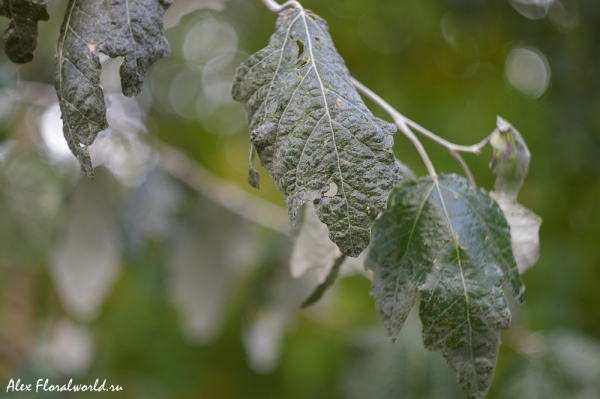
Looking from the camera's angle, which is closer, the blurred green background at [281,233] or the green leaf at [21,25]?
the green leaf at [21,25]

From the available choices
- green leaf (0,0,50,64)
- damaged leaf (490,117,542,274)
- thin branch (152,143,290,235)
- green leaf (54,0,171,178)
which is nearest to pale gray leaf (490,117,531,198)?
damaged leaf (490,117,542,274)

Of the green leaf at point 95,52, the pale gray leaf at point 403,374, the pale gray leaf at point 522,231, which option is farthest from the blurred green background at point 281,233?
the pale gray leaf at point 522,231

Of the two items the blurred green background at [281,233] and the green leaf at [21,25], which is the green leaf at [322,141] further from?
the blurred green background at [281,233]

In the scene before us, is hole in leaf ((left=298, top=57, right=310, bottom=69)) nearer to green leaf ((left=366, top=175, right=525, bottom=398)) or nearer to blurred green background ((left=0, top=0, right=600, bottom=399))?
green leaf ((left=366, top=175, right=525, bottom=398))

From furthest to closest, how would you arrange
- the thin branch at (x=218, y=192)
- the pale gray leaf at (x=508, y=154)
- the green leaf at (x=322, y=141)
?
the thin branch at (x=218, y=192) → the pale gray leaf at (x=508, y=154) → the green leaf at (x=322, y=141)

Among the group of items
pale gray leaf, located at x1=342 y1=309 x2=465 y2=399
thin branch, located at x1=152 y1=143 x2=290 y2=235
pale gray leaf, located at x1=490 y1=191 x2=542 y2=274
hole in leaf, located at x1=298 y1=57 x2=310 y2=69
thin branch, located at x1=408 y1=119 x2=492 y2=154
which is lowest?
pale gray leaf, located at x1=342 y1=309 x2=465 y2=399

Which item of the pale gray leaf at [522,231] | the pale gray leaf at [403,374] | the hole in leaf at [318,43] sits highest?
the hole in leaf at [318,43]
